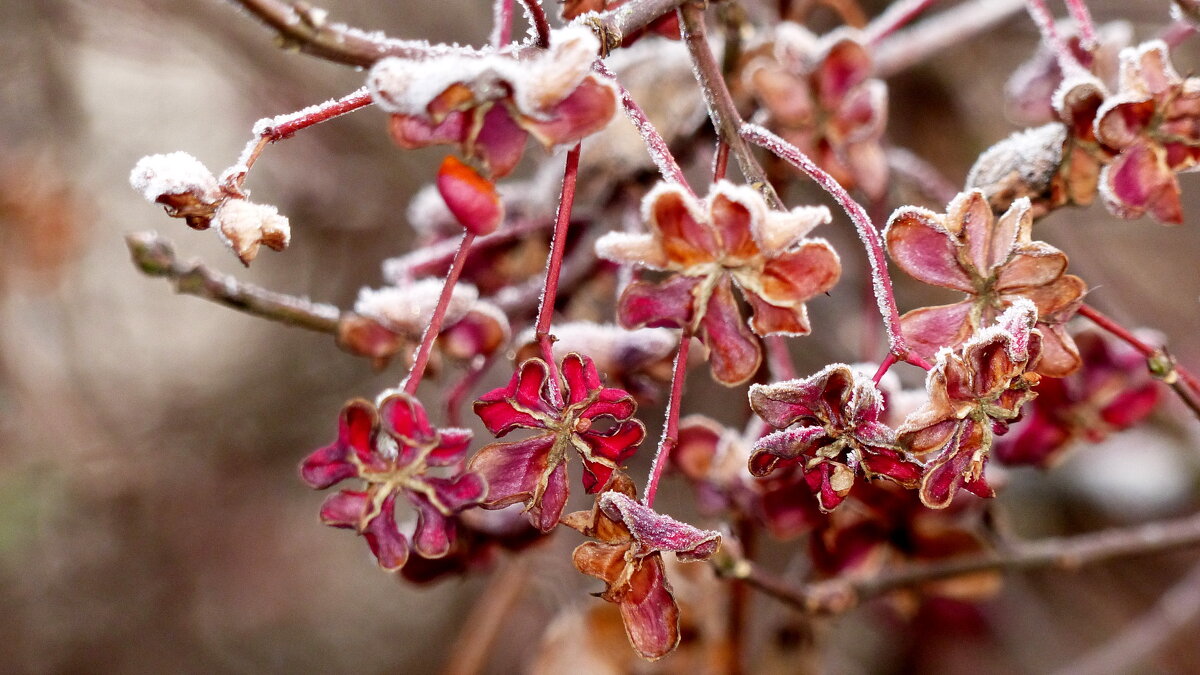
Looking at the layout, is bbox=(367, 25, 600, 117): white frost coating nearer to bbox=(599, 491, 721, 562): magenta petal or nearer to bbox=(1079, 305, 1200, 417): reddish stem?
bbox=(599, 491, 721, 562): magenta petal

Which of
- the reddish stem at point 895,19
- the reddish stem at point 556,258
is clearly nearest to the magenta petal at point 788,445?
the reddish stem at point 556,258

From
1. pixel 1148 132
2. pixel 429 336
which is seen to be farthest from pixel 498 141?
pixel 1148 132

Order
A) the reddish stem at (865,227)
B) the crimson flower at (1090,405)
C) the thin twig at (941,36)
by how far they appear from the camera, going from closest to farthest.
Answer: the reddish stem at (865,227), the crimson flower at (1090,405), the thin twig at (941,36)

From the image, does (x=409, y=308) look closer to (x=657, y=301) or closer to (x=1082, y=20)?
(x=657, y=301)

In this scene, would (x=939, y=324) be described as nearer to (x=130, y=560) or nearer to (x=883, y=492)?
(x=883, y=492)

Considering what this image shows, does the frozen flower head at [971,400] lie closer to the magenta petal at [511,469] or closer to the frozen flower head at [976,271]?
the frozen flower head at [976,271]

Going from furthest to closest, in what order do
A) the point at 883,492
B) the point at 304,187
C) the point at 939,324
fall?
the point at 304,187 < the point at 883,492 < the point at 939,324

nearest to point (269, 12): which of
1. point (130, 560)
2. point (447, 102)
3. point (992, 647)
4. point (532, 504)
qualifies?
point (447, 102)
